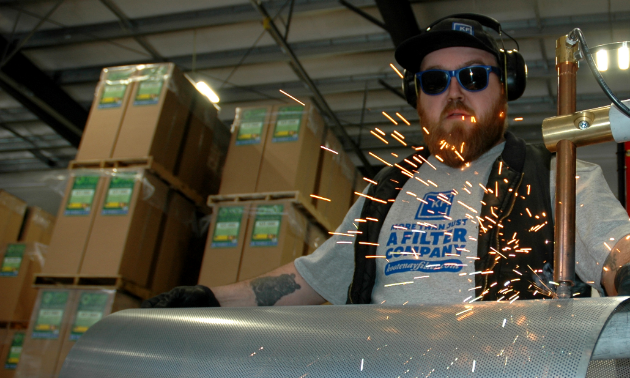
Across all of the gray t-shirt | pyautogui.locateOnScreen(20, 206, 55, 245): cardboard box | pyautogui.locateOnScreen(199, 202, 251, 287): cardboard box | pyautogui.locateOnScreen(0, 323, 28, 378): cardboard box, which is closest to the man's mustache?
the gray t-shirt

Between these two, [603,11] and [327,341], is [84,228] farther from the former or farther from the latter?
[603,11]

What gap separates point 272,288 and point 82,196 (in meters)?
2.92

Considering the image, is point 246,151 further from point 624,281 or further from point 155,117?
point 624,281

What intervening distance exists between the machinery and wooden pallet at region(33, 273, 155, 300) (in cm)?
293

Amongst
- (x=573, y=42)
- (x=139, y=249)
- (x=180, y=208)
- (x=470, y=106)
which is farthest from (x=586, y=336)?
(x=180, y=208)

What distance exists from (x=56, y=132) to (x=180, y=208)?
4.34 metres

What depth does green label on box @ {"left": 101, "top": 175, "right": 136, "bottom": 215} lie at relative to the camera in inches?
167

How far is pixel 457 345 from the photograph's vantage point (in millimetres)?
828

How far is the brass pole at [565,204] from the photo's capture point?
1.02m

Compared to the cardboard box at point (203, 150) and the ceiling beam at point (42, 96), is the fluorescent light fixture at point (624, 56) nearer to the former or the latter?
the cardboard box at point (203, 150)

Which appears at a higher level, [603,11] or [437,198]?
[603,11]

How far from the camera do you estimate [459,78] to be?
7.05ft

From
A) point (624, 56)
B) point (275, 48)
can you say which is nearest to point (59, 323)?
point (275, 48)

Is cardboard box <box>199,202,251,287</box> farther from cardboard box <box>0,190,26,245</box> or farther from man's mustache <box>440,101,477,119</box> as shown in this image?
cardboard box <box>0,190,26,245</box>
